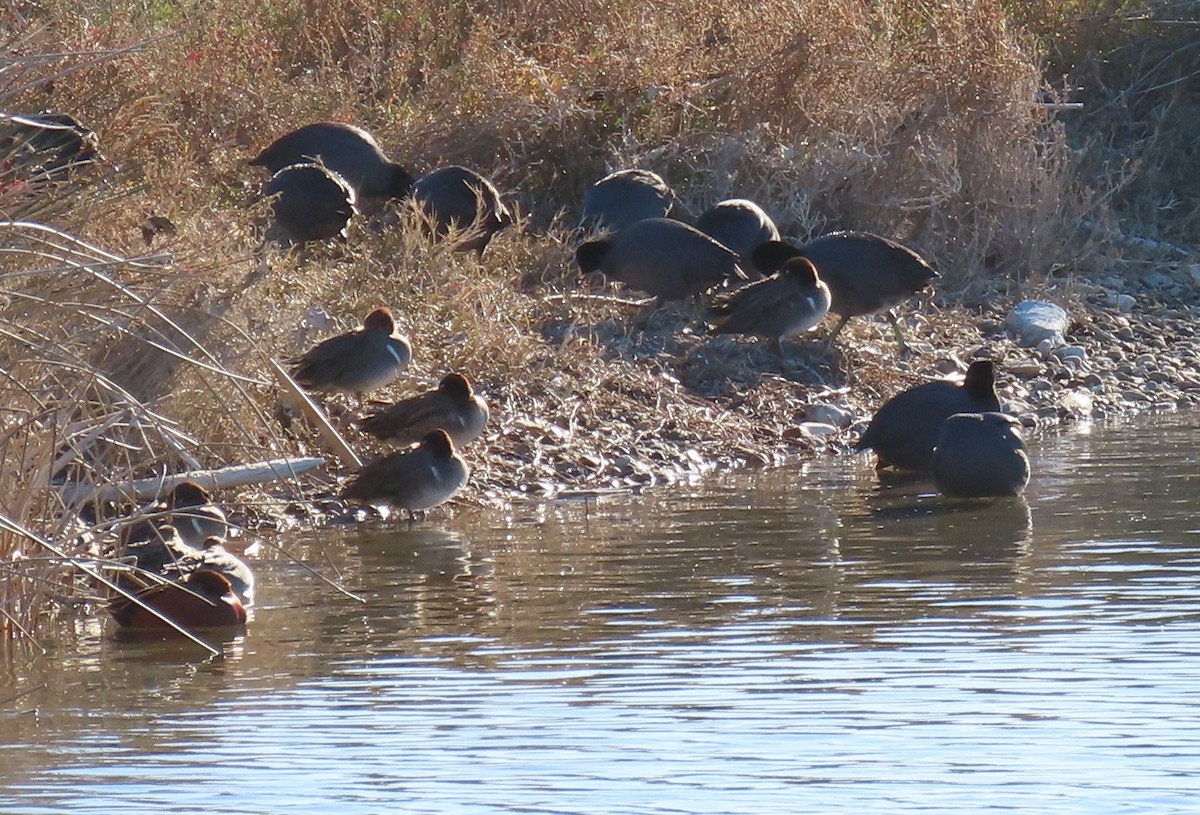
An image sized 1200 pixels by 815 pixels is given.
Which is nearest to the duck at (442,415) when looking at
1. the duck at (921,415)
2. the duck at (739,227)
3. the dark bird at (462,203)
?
the duck at (921,415)

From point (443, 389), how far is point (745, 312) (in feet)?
9.35

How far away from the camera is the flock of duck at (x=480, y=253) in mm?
8176

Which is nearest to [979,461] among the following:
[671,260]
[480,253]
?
[671,260]

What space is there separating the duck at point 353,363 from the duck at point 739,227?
12.0 feet

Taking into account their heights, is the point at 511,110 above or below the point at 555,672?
above

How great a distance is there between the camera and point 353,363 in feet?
34.8

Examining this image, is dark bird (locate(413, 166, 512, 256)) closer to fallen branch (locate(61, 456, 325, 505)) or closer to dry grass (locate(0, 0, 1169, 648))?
dry grass (locate(0, 0, 1169, 648))

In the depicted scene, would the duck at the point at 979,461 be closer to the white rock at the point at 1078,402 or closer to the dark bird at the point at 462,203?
the white rock at the point at 1078,402

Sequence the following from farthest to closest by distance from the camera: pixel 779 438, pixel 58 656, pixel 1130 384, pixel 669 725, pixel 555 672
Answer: pixel 1130 384 < pixel 779 438 < pixel 58 656 < pixel 555 672 < pixel 669 725

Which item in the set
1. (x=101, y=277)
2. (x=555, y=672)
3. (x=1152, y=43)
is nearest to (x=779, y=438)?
(x=555, y=672)

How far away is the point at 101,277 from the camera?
552 centimetres

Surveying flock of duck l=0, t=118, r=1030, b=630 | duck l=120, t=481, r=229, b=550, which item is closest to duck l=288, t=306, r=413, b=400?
flock of duck l=0, t=118, r=1030, b=630

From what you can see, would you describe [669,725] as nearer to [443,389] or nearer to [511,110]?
[443,389]

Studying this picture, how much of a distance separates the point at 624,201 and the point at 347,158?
6.25 feet
